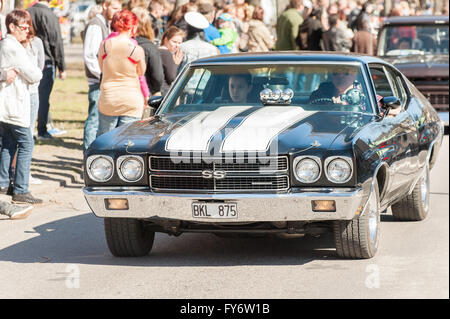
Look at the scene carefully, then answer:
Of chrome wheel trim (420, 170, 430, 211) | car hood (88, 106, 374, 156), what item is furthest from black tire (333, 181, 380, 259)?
chrome wheel trim (420, 170, 430, 211)

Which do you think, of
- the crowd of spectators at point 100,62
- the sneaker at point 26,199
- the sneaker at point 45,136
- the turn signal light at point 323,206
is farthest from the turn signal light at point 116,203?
the sneaker at point 45,136

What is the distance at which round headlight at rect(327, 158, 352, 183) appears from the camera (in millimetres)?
6719

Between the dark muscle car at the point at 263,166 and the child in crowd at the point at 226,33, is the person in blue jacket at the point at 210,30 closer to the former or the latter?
the child in crowd at the point at 226,33

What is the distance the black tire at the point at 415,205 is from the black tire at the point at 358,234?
1735mm

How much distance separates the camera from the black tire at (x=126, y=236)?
23.8 feet

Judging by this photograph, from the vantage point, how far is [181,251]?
7.70 m

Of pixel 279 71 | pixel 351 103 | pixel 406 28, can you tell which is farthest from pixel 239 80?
pixel 406 28

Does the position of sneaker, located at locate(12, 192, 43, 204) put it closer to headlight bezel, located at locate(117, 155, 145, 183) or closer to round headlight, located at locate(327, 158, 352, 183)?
headlight bezel, located at locate(117, 155, 145, 183)

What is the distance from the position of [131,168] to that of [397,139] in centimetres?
222

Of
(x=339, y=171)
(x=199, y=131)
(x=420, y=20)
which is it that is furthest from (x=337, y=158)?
(x=420, y=20)

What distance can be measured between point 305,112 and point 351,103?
492mm

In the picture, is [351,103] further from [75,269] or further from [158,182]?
[75,269]

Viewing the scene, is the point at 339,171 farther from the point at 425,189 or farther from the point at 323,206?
Answer: the point at 425,189
